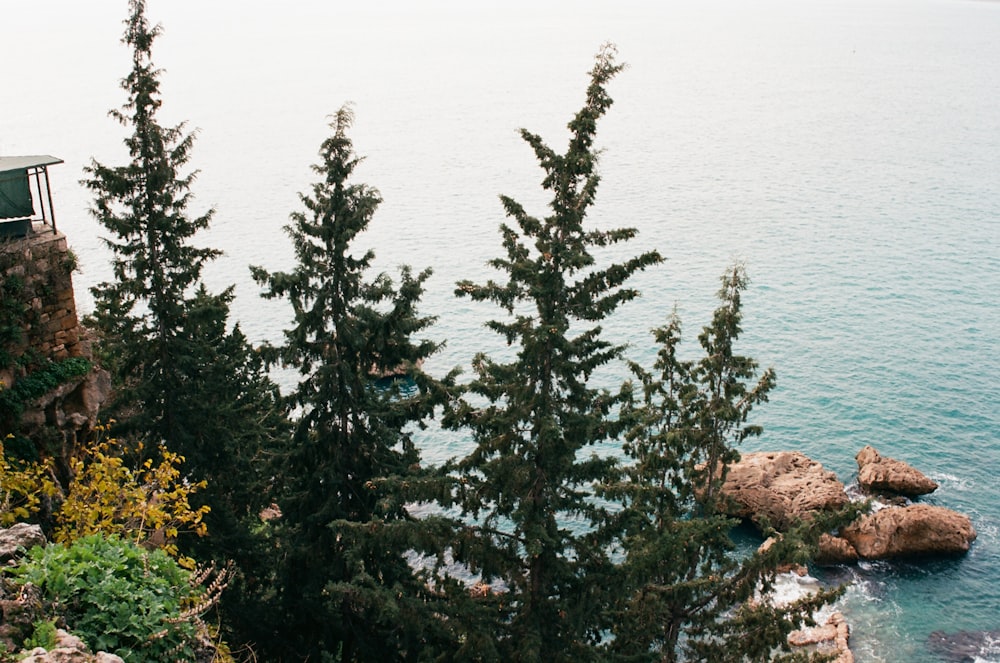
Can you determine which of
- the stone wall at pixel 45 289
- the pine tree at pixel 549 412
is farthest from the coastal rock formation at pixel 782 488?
the stone wall at pixel 45 289

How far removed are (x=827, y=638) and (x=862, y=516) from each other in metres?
8.96

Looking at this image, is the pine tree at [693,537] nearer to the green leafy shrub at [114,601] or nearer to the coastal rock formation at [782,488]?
the green leafy shrub at [114,601]

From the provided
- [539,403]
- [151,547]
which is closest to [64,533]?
[151,547]

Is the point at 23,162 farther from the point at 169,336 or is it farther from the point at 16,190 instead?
the point at 169,336

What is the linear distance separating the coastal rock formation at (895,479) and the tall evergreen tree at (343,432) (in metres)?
28.4

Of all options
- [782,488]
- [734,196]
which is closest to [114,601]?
[782,488]

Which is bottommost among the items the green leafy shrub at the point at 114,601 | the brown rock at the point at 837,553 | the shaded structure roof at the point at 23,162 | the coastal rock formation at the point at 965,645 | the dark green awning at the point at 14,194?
the coastal rock formation at the point at 965,645

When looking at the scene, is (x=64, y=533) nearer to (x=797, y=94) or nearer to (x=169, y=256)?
(x=169, y=256)

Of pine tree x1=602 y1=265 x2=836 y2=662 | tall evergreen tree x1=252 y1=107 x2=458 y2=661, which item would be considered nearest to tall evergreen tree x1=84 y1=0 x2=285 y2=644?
tall evergreen tree x1=252 y1=107 x2=458 y2=661

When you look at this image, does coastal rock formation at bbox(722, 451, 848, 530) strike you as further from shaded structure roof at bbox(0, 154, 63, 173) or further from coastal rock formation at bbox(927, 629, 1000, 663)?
shaded structure roof at bbox(0, 154, 63, 173)

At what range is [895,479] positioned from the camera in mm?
44094

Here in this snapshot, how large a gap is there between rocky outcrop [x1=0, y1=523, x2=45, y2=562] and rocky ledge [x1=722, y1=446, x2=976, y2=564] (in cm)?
3148

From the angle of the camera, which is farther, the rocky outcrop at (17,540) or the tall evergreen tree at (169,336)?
the tall evergreen tree at (169,336)

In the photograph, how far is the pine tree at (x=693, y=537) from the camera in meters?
21.7
